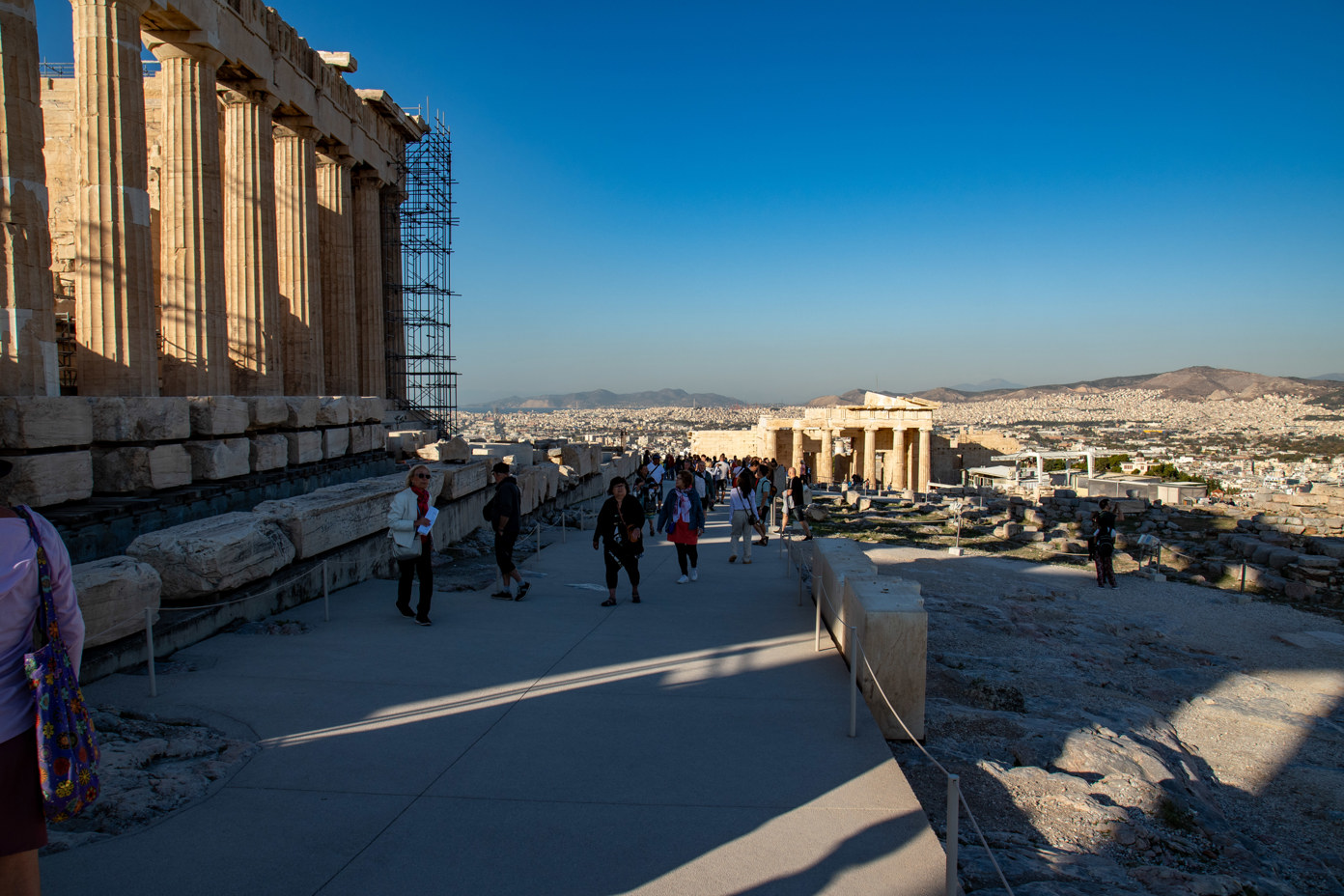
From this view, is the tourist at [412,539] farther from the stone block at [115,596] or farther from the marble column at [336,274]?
the marble column at [336,274]

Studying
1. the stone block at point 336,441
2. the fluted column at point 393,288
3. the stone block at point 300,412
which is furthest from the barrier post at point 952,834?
the fluted column at point 393,288

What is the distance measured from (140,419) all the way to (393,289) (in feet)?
72.5

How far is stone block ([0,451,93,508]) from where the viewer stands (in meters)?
6.32

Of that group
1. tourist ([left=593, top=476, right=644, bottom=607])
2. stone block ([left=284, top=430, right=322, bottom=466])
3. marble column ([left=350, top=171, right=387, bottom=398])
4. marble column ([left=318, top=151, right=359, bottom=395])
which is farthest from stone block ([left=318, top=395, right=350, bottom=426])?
marble column ([left=350, top=171, right=387, bottom=398])

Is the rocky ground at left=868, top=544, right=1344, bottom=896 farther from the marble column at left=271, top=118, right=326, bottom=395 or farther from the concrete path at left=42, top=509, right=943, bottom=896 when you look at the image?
the marble column at left=271, top=118, right=326, bottom=395

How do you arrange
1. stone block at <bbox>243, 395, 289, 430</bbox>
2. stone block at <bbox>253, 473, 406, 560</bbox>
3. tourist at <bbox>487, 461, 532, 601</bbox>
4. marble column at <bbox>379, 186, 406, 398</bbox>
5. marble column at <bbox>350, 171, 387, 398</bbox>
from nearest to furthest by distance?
1. stone block at <bbox>253, 473, 406, 560</bbox>
2. tourist at <bbox>487, 461, 532, 601</bbox>
3. stone block at <bbox>243, 395, 289, 430</bbox>
4. marble column at <bbox>350, 171, 387, 398</bbox>
5. marble column at <bbox>379, 186, 406, 398</bbox>

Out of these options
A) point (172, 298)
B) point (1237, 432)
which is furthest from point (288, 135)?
point (1237, 432)

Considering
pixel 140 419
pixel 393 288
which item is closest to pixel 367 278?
pixel 393 288

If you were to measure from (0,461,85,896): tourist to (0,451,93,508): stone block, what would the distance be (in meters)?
4.57

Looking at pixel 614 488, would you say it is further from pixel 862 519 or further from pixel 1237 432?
pixel 1237 432

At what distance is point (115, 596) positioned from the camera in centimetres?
511

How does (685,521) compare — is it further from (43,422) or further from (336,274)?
(336,274)

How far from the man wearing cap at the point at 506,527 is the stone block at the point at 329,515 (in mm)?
1591

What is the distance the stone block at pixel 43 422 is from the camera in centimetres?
653
